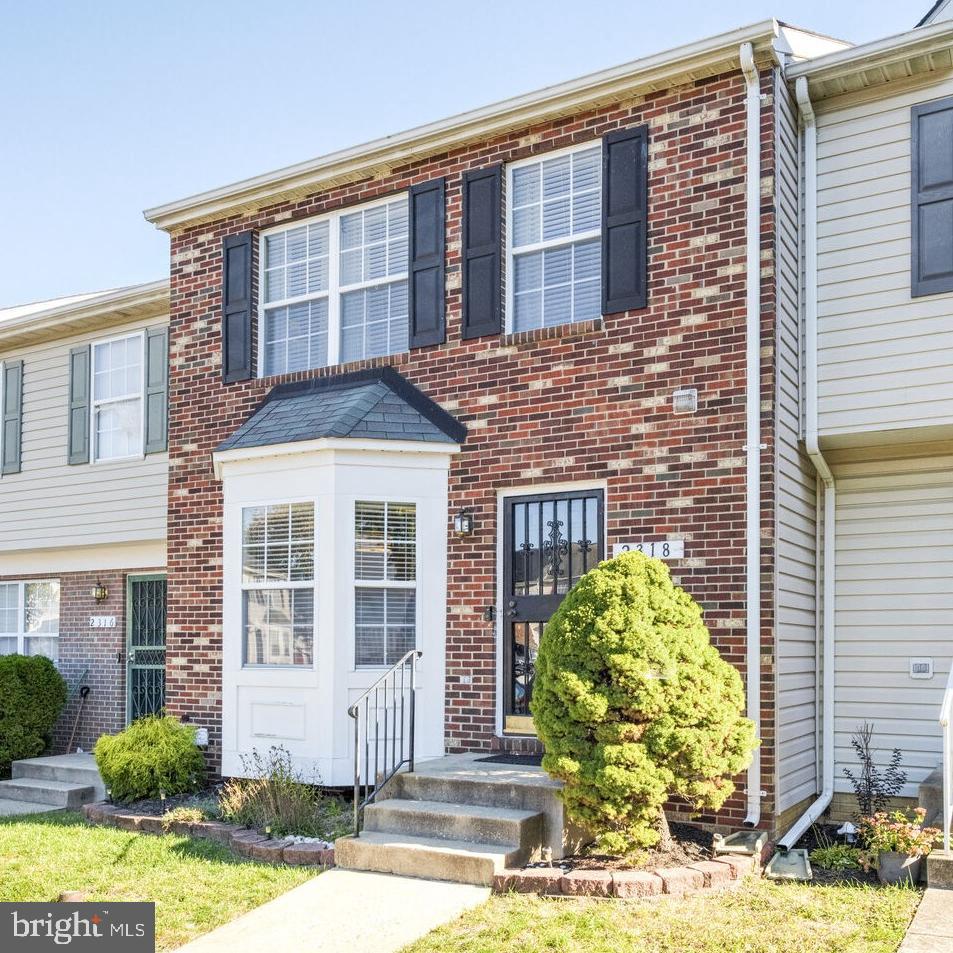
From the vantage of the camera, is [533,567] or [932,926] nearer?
[932,926]

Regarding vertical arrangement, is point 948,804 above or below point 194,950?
above

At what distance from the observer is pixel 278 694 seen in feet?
29.7

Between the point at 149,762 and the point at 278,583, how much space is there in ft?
5.91

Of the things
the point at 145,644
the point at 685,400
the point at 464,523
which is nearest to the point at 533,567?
the point at 464,523

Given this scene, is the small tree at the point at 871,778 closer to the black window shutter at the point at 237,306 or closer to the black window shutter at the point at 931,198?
the black window shutter at the point at 931,198

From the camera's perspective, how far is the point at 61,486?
43.1 ft

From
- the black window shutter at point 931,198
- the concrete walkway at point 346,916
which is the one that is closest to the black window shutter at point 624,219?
the black window shutter at point 931,198

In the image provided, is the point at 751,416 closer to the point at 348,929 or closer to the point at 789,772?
the point at 789,772

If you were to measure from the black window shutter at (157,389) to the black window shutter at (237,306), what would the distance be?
78.2 inches

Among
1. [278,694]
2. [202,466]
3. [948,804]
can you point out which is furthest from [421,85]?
[948,804]

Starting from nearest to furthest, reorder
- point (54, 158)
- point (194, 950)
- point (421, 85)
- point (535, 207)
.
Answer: point (194, 950), point (535, 207), point (421, 85), point (54, 158)

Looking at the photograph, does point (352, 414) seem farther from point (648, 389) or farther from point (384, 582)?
point (648, 389)

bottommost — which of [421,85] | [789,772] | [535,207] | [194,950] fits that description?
[194,950]

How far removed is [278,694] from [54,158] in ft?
31.3
